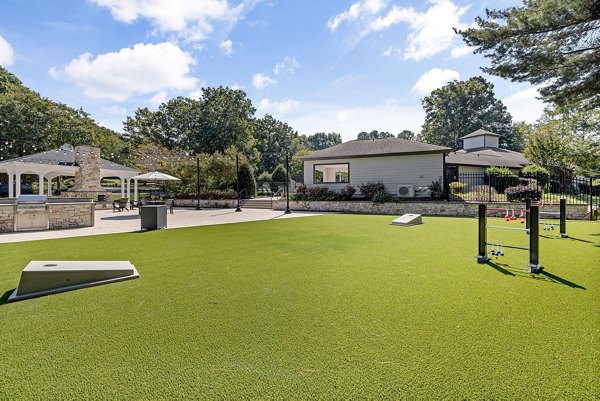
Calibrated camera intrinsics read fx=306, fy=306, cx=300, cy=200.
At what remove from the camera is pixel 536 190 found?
542 inches

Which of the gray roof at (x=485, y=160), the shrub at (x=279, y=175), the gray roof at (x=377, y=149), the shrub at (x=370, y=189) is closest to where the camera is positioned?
the gray roof at (x=377, y=149)

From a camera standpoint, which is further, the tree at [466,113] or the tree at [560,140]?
the tree at [466,113]

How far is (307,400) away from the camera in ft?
6.10

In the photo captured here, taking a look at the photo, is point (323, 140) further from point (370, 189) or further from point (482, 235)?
point (482, 235)

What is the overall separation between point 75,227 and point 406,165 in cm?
1601

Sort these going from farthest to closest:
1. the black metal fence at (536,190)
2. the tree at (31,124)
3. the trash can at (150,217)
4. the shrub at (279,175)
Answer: the shrub at (279,175)
the tree at (31,124)
the black metal fence at (536,190)
the trash can at (150,217)

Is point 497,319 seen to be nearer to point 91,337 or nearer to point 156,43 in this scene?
point 91,337

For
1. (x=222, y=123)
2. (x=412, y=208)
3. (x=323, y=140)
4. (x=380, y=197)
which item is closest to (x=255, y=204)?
(x=380, y=197)

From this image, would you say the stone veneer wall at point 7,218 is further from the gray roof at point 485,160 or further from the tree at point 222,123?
the tree at point 222,123

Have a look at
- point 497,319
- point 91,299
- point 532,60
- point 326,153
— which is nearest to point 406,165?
point 326,153

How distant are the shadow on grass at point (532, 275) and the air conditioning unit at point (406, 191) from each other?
1223 cm

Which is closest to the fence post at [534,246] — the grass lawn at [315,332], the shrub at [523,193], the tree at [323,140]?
the grass lawn at [315,332]

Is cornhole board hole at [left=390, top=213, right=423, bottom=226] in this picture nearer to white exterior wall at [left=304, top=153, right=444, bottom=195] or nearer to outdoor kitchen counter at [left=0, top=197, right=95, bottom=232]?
white exterior wall at [left=304, top=153, right=444, bottom=195]

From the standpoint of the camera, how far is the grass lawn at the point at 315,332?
6.54 feet
